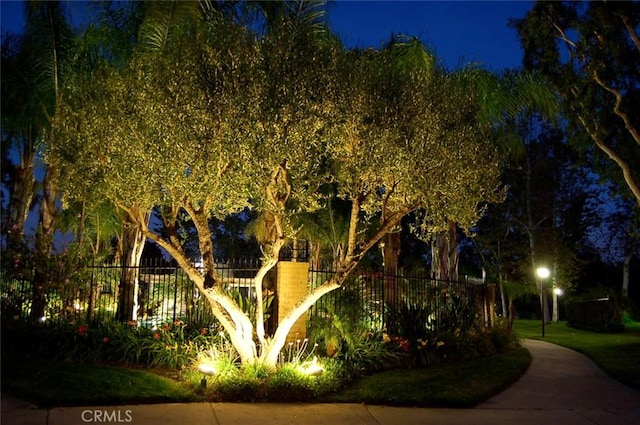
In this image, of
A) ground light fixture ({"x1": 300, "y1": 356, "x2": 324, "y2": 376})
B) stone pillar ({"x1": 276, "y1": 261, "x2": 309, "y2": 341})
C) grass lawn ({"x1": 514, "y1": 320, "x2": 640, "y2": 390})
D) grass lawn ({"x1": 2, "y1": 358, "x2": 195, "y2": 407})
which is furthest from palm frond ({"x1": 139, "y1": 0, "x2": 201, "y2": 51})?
grass lawn ({"x1": 514, "y1": 320, "x2": 640, "y2": 390})

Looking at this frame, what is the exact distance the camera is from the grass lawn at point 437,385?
959 centimetres

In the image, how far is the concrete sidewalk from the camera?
772 centimetres

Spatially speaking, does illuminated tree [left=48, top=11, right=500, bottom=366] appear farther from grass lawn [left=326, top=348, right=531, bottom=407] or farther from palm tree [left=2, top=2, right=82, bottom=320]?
palm tree [left=2, top=2, right=82, bottom=320]

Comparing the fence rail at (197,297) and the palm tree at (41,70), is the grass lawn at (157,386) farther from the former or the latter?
the palm tree at (41,70)

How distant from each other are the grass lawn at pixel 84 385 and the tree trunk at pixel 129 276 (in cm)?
257

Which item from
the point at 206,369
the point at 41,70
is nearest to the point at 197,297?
the point at 206,369

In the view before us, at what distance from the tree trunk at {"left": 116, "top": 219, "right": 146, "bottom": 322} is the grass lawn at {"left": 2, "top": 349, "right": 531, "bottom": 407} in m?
2.66

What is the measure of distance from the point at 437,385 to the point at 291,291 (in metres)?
3.26

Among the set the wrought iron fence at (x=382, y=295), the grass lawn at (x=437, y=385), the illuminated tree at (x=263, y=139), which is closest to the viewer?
the illuminated tree at (x=263, y=139)

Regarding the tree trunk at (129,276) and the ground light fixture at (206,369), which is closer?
the ground light fixture at (206,369)

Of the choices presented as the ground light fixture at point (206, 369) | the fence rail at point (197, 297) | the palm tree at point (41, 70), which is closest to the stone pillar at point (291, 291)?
the fence rail at point (197, 297)

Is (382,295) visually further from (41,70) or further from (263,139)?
(41,70)

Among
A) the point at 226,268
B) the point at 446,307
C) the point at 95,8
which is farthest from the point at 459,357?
the point at 95,8

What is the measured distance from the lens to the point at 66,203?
36.0ft
